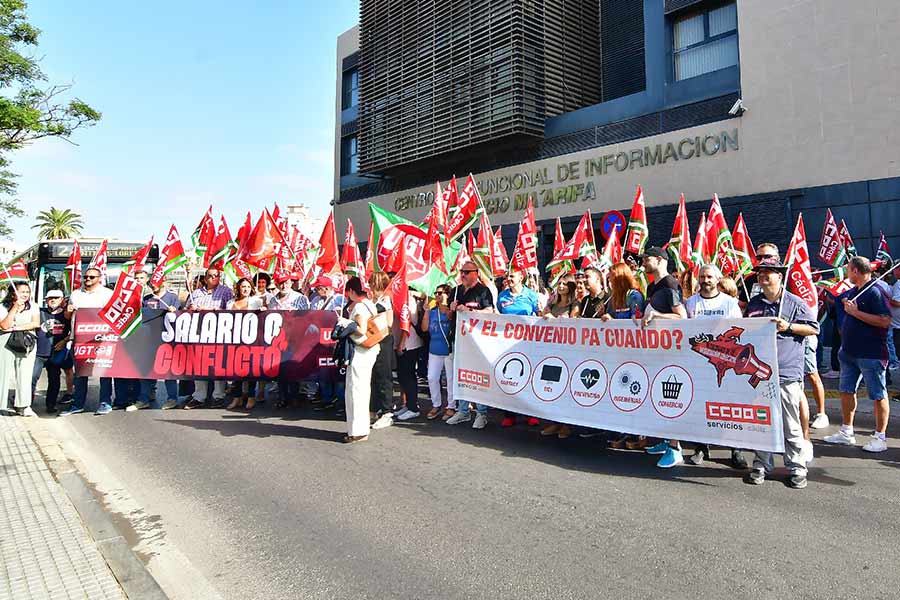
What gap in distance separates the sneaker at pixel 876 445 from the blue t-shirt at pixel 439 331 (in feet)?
15.0

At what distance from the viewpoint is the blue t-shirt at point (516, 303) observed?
7262mm

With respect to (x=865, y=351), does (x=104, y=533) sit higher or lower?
lower

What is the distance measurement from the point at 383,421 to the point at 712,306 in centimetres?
382

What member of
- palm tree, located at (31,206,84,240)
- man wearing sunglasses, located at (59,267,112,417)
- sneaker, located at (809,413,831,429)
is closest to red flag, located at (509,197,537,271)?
sneaker, located at (809,413,831,429)

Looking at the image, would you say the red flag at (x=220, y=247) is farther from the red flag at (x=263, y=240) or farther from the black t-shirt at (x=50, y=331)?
the black t-shirt at (x=50, y=331)

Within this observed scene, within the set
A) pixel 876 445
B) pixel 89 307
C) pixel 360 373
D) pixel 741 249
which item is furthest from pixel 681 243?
pixel 89 307

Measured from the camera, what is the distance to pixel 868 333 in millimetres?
5750

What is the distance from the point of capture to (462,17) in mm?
20922

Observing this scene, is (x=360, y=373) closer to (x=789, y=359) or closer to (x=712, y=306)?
(x=712, y=306)

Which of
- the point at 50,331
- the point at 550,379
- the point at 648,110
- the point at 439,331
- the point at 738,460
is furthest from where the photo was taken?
the point at 648,110

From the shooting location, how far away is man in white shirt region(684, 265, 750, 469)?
16.9 feet

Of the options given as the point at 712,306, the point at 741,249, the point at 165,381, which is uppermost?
the point at 741,249

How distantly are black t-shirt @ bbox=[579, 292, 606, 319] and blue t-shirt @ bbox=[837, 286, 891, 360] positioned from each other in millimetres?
2444

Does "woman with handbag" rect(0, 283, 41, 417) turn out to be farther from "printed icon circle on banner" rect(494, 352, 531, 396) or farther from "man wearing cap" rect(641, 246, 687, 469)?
"man wearing cap" rect(641, 246, 687, 469)
